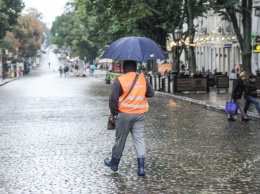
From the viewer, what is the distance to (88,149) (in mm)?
12711

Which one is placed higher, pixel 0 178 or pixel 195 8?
pixel 195 8

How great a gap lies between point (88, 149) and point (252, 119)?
26.2 feet

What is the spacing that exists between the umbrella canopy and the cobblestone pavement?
5.40ft

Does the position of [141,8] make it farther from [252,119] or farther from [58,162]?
[58,162]

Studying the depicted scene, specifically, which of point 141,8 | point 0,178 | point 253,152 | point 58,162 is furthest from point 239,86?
point 141,8

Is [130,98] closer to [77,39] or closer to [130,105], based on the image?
Answer: [130,105]

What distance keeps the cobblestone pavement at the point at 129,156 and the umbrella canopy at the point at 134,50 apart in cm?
165

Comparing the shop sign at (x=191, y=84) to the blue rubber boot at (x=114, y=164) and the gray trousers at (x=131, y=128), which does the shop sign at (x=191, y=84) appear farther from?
the gray trousers at (x=131, y=128)

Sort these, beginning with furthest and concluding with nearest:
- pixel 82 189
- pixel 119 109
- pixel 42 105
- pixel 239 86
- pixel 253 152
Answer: pixel 42 105, pixel 239 86, pixel 253 152, pixel 119 109, pixel 82 189

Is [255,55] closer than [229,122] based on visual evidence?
No

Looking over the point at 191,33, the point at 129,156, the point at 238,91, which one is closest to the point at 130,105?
the point at 129,156

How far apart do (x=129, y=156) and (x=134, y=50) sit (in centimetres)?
238

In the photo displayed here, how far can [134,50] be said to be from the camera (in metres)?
9.96

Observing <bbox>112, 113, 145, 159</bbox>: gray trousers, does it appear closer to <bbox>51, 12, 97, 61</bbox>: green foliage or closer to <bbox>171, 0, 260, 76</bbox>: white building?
<bbox>171, 0, 260, 76</bbox>: white building
